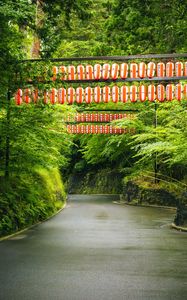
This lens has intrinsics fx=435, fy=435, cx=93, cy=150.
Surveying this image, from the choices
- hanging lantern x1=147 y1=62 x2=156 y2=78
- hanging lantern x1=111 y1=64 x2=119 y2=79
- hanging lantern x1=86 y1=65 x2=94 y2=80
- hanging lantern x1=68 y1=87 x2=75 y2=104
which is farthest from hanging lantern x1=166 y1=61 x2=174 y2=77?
hanging lantern x1=68 y1=87 x2=75 y2=104

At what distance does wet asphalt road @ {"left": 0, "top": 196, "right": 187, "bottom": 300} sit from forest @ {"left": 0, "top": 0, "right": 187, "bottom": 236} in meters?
2.15

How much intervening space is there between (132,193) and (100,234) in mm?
17442

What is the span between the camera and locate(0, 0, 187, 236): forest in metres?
14.3

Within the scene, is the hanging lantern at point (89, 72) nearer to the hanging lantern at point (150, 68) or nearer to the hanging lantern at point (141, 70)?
the hanging lantern at point (141, 70)

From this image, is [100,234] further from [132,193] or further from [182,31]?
[132,193]

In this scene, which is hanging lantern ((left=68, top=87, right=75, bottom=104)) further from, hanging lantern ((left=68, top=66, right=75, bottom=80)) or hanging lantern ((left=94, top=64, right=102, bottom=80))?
hanging lantern ((left=94, top=64, right=102, bottom=80))

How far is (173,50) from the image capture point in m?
25.8

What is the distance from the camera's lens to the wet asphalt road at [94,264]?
725 centimetres

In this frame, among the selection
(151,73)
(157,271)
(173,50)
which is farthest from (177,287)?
(173,50)

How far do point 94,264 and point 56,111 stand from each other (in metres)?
10.7

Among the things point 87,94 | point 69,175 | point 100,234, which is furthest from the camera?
point 69,175

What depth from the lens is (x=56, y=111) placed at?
19297 mm

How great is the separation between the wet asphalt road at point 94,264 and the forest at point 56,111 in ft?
7.06

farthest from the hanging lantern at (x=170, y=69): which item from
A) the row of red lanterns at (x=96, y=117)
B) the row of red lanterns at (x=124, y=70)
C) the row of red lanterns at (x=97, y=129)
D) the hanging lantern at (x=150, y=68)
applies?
the row of red lanterns at (x=97, y=129)
